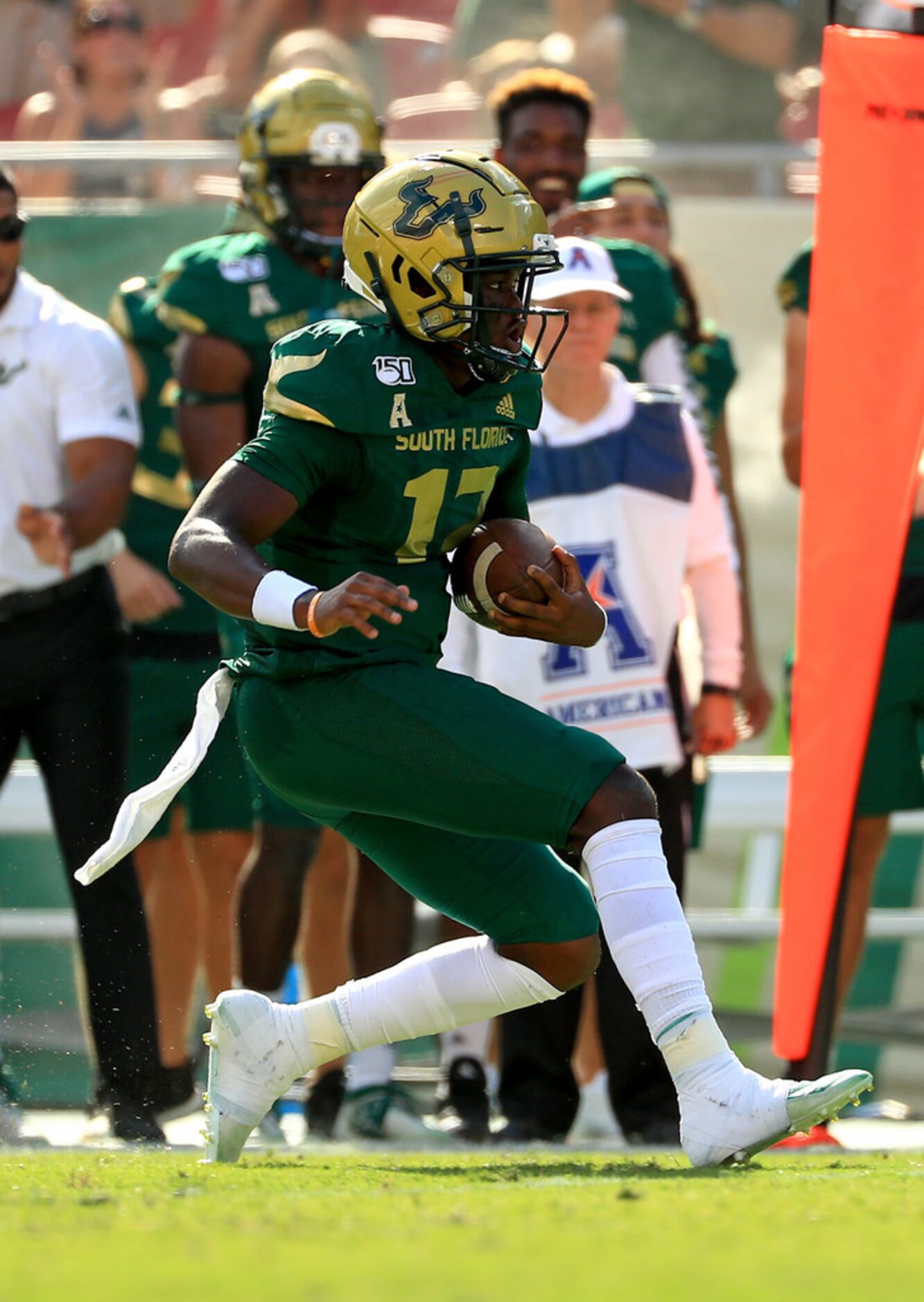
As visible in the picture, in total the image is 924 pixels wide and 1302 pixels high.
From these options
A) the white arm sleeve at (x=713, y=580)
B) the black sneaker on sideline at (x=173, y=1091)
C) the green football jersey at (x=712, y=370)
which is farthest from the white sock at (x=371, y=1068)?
the green football jersey at (x=712, y=370)

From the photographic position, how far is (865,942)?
6.25 metres

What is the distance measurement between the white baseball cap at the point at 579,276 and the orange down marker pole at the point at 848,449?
54 cm

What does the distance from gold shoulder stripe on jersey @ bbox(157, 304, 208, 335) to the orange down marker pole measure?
141cm

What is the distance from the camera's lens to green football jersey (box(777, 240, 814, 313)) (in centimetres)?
553

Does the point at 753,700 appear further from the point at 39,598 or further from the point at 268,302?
the point at 39,598

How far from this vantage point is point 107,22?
7168 millimetres

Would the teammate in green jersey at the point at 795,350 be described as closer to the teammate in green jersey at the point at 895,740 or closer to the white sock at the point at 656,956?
the teammate in green jersey at the point at 895,740

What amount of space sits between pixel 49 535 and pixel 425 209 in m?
1.53

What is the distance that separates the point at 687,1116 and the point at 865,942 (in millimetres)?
2861

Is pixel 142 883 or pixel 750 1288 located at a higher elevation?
pixel 750 1288

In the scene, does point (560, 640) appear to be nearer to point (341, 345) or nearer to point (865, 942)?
point (341, 345)

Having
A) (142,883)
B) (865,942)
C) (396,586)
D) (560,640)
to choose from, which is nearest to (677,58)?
(865,942)

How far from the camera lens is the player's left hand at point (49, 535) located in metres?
4.80

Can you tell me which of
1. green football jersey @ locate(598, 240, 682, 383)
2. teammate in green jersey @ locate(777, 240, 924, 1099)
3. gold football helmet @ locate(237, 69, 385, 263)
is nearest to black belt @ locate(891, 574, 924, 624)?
teammate in green jersey @ locate(777, 240, 924, 1099)
